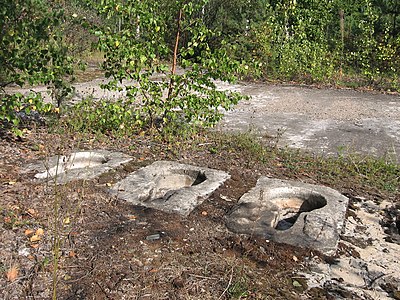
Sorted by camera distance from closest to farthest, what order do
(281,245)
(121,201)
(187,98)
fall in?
(281,245) → (121,201) → (187,98)

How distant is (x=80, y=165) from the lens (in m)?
4.81

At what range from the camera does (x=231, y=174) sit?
462cm

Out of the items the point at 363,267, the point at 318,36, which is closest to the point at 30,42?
the point at 363,267

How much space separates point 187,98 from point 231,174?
1.31m

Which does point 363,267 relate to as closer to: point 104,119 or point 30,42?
point 104,119

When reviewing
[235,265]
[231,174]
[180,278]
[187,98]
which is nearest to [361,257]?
[235,265]

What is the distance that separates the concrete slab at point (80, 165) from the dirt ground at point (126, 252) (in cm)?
13

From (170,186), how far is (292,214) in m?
1.30

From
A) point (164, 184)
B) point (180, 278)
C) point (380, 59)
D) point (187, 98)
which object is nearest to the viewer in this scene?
Result: point (180, 278)

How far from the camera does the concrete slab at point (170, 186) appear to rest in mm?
3709

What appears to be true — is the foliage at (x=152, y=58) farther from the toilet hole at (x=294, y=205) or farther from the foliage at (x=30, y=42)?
the toilet hole at (x=294, y=205)

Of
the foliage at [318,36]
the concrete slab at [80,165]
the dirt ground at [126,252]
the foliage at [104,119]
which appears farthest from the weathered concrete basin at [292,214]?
the foliage at [318,36]

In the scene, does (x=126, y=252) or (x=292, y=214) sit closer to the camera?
(x=126, y=252)

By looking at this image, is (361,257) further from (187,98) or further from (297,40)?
(297,40)
